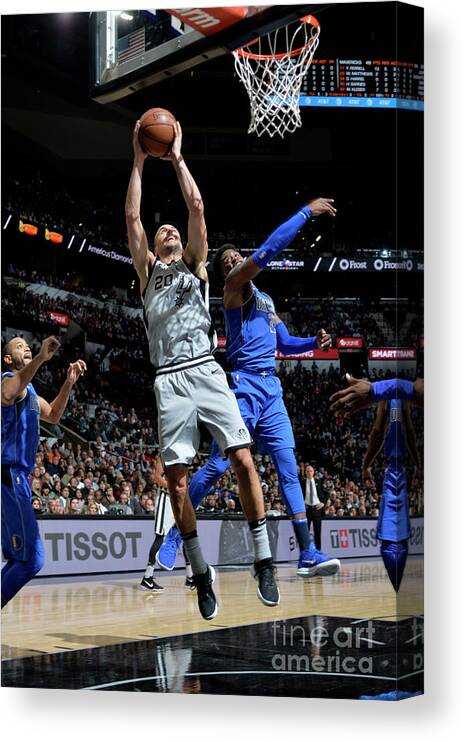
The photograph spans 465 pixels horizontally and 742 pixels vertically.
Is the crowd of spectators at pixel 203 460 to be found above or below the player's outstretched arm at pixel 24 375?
below

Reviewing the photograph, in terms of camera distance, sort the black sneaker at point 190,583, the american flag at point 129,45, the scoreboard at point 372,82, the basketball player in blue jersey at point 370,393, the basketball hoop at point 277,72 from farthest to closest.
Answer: the american flag at point 129,45 → the black sneaker at point 190,583 → the basketball hoop at point 277,72 → the basketball player in blue jersey at point 370,393 → the scoreboard at point 372,82

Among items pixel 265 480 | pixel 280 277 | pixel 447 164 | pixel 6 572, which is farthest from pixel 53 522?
pixel 447 164

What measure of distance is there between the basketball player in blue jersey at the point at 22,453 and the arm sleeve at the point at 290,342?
1.35 metres

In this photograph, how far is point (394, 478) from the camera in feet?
21.5

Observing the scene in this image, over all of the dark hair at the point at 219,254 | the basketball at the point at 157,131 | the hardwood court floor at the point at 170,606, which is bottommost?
the hardwood court floor at the point at 170,606

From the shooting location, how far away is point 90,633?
708 centimetres

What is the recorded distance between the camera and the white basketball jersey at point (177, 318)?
6.82m

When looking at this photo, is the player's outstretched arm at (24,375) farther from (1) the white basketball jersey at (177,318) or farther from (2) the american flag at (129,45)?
(2) the american flag at (129,45)

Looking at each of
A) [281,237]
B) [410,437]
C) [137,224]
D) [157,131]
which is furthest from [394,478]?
[157,131]

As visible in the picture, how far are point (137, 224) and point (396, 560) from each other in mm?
2672

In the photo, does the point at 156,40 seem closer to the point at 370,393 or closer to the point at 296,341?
the point at 296,341

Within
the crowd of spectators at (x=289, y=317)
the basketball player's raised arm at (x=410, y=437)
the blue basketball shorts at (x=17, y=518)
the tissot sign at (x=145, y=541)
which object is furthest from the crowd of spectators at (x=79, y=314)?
the basketball player's raised arm at (x=410, y=437)

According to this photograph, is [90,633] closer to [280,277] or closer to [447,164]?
[280,277]

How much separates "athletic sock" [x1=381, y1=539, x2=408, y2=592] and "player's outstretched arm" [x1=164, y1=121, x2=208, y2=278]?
6.79ft
